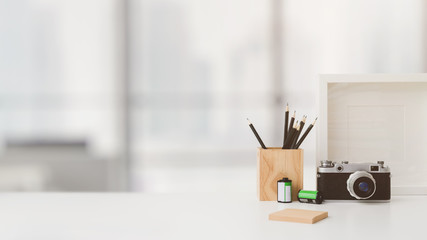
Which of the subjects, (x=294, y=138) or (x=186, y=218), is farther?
(x=294, y=138)

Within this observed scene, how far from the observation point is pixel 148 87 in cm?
161

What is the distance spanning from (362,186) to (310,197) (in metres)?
0.12

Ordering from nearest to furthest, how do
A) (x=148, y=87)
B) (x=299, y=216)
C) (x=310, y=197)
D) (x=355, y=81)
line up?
1. (x=299, y=216)
2. (x=310, y=197)
3. (x=355, y=81)
4. (x=148, y=87)

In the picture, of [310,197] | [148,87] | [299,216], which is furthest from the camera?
[148,87]

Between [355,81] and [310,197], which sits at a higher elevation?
[355,81]

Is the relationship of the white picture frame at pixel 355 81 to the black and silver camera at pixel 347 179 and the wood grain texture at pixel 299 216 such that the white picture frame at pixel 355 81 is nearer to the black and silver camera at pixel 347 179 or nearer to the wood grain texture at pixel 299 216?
the black and silver camera at pixel 347 179

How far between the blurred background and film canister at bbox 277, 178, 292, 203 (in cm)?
53

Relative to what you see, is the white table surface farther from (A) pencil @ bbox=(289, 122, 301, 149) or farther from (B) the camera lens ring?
(A) pencil @ bbox=(289, 122, 301, 149)

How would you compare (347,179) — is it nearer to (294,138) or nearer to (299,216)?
(294,138)

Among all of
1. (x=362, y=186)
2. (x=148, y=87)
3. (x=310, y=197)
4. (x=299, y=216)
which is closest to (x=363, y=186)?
(x=362, y=186)

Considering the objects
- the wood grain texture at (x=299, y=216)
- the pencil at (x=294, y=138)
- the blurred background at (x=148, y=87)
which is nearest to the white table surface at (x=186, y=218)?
the wood grain texture at (x=299, y=216)

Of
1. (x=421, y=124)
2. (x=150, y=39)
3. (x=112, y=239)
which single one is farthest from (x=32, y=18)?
(x=421, y=124)

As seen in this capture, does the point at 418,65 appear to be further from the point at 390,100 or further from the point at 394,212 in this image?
the point at 394,212

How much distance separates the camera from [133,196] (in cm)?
118
